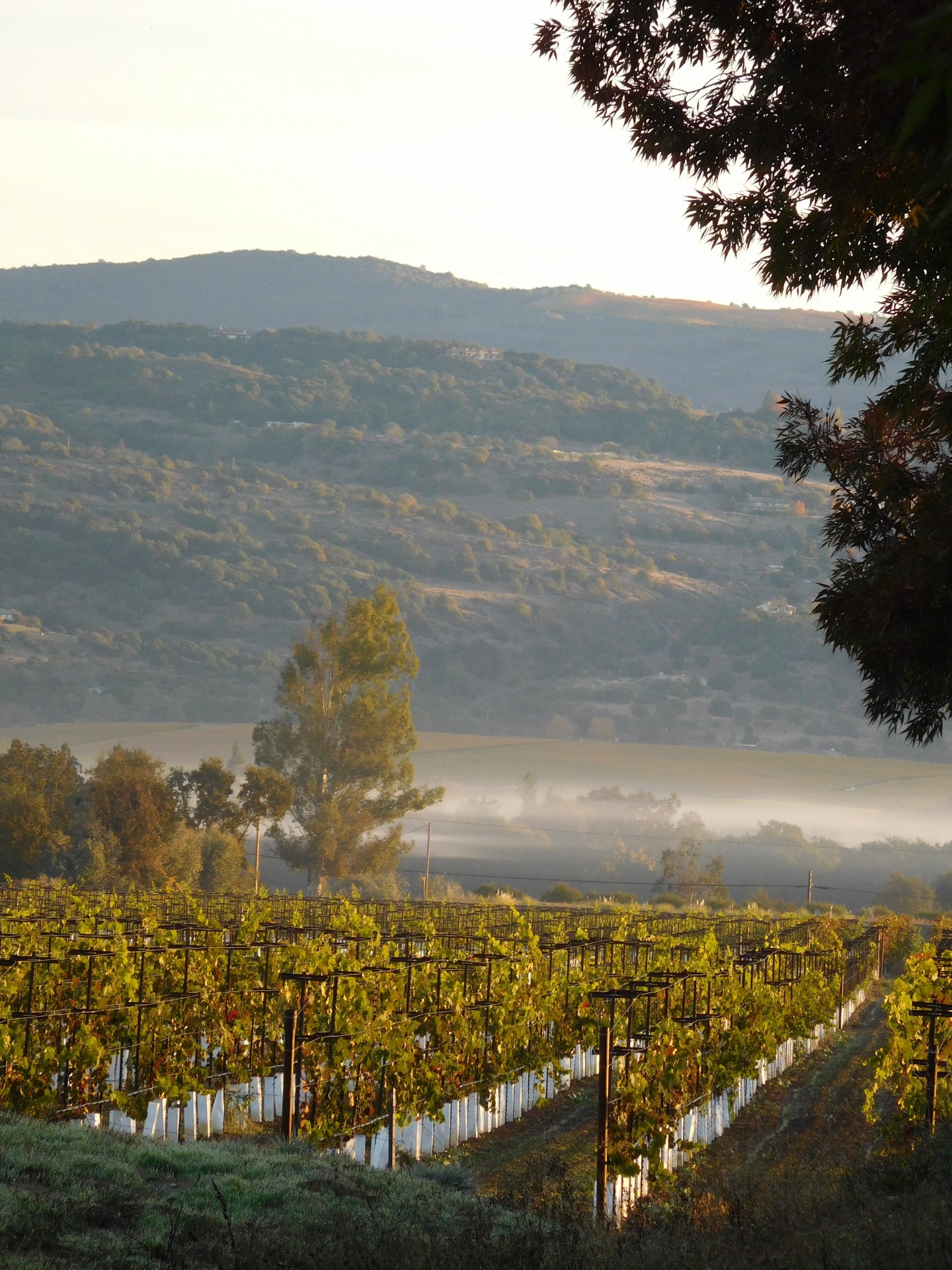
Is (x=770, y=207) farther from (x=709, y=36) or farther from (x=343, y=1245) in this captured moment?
(x=343, y=1245)

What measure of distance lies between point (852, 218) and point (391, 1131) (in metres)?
7.57

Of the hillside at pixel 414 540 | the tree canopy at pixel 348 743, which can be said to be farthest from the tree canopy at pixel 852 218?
the hillside at pixel 414 540

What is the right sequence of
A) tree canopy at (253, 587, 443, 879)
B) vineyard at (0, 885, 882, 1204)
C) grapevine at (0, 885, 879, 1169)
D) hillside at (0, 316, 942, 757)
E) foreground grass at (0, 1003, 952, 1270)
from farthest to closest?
hillside at (0, 316, 942, 757), tree canopy at (253, 587, 443, 879), grapevine at (0, 885, 879, 1169), vineyard at (0, 885, 882, 1204), foreground grass at (0, 1003, 952, 1270)

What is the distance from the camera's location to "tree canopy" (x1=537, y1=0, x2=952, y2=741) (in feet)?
20.4

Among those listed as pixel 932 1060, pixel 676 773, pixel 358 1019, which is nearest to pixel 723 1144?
pixel 932 1060

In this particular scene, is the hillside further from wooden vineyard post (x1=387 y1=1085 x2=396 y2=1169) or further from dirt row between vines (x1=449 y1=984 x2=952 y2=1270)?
wooden vineyard post (x1=387 y1=1085 x2=396 y2=1169)

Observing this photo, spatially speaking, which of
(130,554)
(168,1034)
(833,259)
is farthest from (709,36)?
(130,554)

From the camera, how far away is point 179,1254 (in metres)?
5.77

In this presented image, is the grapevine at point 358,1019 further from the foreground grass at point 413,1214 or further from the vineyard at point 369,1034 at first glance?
the foreground grass at point 413,1214

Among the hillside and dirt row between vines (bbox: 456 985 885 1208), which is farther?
the hillside

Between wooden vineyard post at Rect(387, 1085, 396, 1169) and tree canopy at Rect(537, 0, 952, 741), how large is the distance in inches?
206

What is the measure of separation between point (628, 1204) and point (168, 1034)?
4.85 metres

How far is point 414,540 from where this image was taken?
5468 inches

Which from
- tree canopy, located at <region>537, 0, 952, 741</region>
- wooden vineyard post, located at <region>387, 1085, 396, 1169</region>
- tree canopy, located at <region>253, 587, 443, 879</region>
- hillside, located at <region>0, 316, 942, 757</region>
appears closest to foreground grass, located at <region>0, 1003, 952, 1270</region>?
wooden vineyard post, located at <region>387, 1085, 396, 1169</region>
